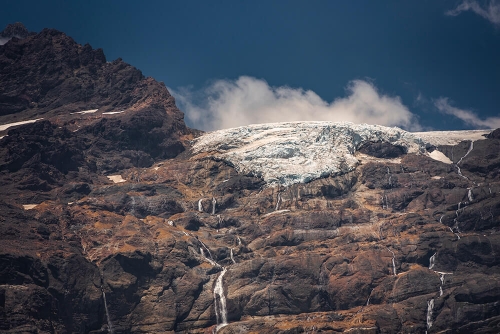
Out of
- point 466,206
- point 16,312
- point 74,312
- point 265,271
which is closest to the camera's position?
point 16,312

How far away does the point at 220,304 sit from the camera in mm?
151625

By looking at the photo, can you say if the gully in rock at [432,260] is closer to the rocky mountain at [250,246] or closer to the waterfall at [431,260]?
the waterfall at [431,260]

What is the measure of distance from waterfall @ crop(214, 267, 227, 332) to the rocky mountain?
453 millimetres

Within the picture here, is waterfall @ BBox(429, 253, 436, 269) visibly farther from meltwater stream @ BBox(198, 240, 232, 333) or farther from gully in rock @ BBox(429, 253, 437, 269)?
meltwater stream @ BBox(198, 240, 232, 333)

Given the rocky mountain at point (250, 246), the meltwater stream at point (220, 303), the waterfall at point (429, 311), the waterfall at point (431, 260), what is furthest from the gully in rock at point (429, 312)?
the meltwater stream at point (220, 303)

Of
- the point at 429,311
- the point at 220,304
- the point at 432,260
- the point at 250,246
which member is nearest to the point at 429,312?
the point at 429,311

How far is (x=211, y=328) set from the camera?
485ft

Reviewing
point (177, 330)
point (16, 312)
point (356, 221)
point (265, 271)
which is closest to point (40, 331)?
point (16, 312)

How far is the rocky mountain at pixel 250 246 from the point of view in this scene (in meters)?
144

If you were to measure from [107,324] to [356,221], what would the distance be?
64.9 m

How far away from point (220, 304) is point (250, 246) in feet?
73.2

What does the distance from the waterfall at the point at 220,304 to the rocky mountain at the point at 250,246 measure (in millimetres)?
453

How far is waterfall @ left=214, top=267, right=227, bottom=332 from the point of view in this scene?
149375 millimetres

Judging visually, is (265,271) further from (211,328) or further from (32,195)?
(32,195)
